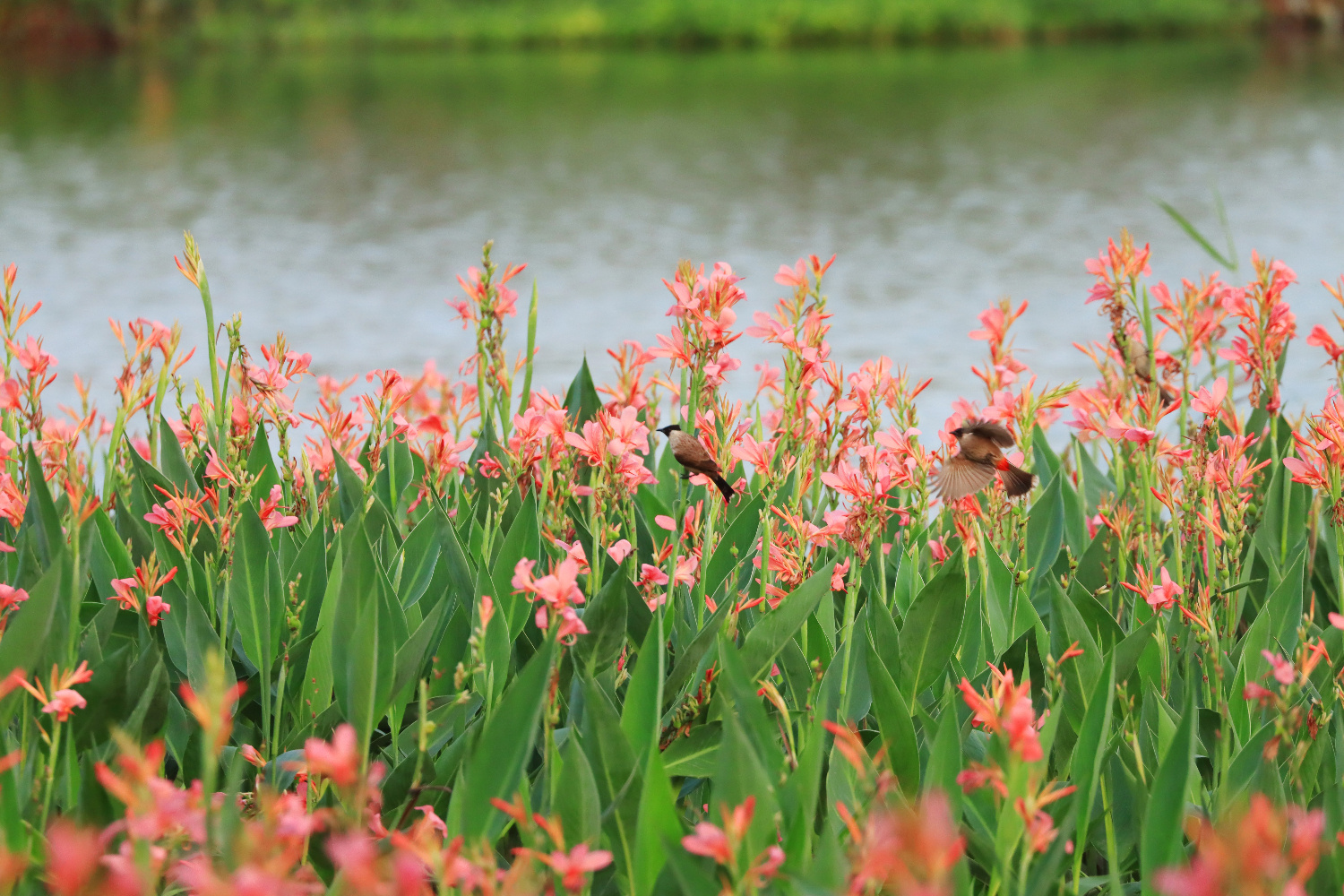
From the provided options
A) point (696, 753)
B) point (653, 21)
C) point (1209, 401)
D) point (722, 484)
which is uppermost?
point (653, 21)

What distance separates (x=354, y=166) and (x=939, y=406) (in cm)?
980

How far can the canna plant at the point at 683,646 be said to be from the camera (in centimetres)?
127

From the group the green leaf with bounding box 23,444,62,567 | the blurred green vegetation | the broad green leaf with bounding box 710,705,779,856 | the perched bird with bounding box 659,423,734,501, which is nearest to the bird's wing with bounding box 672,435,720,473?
the perched bird with bounding box 659,423,734,501

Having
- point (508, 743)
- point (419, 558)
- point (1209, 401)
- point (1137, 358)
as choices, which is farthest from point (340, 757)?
point (1137, 358)

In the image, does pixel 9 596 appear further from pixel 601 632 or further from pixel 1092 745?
pixel 1092 745

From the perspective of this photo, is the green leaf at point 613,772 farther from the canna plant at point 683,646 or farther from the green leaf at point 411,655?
the green leaf at point 411,655

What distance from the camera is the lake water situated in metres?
7.29

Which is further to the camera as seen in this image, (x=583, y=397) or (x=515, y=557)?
(x=583, y=397)

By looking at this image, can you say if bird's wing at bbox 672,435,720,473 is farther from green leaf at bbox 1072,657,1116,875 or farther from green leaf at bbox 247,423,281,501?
green leaf at bbox 247,423,281,501

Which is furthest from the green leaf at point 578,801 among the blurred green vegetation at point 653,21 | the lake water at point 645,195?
the blurred green vegetation at point 653,21

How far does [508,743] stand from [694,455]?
1.75 ft

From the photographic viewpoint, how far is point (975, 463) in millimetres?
1754

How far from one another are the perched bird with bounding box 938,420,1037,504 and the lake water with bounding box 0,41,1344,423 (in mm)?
3075

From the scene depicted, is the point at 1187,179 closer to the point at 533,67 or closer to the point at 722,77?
the point at 722,77
